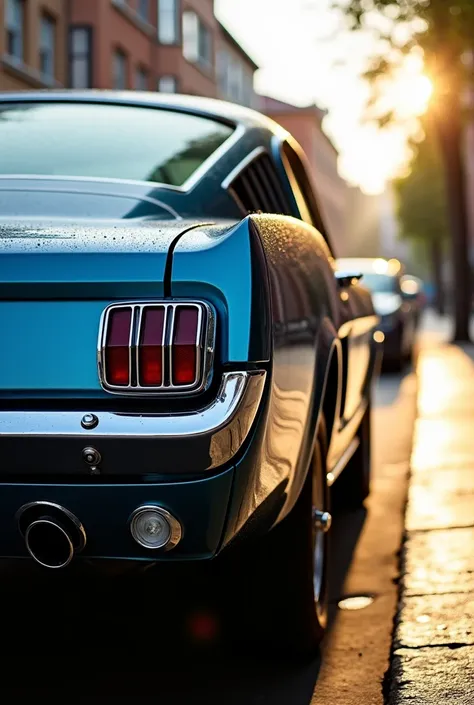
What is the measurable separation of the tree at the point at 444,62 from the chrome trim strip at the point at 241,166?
2022cm

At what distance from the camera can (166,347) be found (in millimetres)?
2893

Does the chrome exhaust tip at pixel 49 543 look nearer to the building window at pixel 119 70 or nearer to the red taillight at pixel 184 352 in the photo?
the red taillight at pixel 184 352

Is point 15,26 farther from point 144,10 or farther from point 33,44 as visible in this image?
point 144,10

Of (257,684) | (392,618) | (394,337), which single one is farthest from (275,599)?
(394,337)

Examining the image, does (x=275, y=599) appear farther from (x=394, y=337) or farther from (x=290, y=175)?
(x=394, y=337)

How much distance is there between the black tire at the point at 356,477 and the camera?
639 centimetres

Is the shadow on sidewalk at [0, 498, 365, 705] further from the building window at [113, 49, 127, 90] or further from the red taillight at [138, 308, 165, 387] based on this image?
the building window at [113, 49, 127, 90]

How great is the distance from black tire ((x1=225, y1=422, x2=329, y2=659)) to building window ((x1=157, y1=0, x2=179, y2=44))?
142ft

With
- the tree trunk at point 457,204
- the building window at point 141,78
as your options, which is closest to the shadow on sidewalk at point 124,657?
the tree trunk at point 457,204

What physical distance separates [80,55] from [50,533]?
34.7m

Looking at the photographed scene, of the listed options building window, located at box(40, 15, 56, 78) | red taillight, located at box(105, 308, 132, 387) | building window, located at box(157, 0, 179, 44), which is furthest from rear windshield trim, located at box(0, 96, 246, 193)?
building window, located at box(157, 0, 179, 44)

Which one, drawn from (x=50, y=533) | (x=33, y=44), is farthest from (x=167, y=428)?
(x=33, y=44)

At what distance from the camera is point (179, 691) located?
3.65m

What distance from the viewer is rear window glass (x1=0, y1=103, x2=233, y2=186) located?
12.9ft
